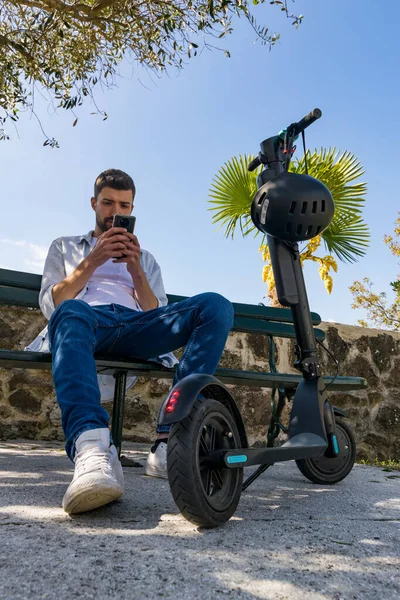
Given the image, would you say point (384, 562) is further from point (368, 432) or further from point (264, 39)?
point (264, 39)

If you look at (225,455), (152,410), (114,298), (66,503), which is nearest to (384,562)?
(225,455)

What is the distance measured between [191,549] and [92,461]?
1.25ft

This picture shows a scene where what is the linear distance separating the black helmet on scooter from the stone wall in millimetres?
2550

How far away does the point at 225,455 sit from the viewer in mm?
1477

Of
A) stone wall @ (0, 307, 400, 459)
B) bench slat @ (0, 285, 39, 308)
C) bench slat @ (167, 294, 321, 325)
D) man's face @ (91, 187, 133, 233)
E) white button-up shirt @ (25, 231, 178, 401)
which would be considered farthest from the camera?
stone wall @ (0, 307, 400, 459)

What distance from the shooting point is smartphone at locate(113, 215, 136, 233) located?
2.50 metres

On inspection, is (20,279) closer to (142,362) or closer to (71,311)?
(142,362)

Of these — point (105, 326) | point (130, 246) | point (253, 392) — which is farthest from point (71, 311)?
point (253, 392)

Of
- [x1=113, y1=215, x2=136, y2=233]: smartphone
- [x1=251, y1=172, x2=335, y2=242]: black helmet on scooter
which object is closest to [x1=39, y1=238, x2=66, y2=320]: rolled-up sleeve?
[x1=113, y1=215, x2=136, y2=233]: smartphone

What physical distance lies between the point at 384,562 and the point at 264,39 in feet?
19.1

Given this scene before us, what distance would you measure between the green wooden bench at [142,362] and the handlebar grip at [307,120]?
3.77 feet

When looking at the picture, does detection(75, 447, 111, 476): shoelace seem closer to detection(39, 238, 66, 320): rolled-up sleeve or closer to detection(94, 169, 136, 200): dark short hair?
detection(39, 238, 66, 320): rolled-up sleeve

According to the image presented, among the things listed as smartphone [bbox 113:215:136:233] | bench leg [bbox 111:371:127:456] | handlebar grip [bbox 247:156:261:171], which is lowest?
bench leg [bbox 111:371:127:456]

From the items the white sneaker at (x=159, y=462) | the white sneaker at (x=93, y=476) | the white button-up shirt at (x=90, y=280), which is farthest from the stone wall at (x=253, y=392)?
the white sneaker at (x=93, y=476)
